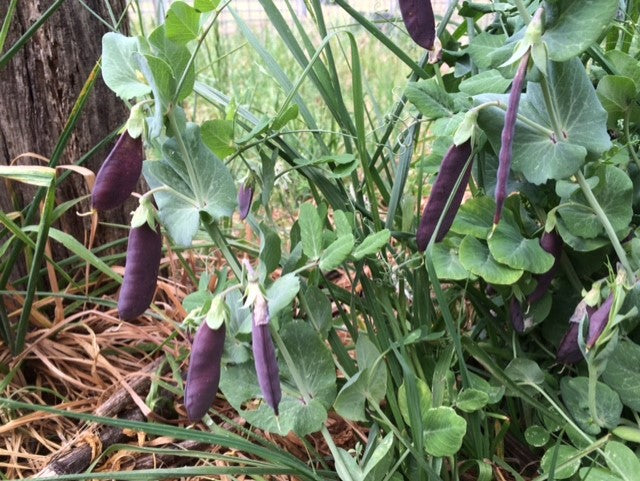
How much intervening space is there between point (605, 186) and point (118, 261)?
92 centimetres

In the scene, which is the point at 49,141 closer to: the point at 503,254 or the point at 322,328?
the point at 322,328

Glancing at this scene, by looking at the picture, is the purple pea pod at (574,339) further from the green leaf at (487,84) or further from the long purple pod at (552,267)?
the green leaf at (487,84)

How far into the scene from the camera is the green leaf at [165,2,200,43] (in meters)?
0.71

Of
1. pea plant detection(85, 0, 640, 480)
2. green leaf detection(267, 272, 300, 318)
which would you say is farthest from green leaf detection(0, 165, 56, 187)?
green leaf detection(267, 272, 300, 318)

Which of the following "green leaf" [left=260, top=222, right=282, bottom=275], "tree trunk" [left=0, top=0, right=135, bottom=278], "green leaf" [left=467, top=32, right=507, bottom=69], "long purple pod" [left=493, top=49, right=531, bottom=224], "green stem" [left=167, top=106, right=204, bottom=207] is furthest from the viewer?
"tree trunk" [left=0, top=0, right=135, bottom=278]

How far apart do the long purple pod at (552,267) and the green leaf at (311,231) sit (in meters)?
0.27

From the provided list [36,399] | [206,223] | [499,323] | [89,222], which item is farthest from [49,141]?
[499,323]

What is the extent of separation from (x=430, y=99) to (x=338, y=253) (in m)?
0.23

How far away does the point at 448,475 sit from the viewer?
34.8 inches

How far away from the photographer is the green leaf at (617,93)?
2.60 feet

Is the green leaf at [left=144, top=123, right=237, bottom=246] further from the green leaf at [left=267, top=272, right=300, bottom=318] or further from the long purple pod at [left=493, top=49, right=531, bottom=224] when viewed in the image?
the long purple pod at [left=493, top=49, right=531, bottom=224]

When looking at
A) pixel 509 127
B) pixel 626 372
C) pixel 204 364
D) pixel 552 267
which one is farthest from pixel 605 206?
pixel 204 364

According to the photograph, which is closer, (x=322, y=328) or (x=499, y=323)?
(x=322, y=328)

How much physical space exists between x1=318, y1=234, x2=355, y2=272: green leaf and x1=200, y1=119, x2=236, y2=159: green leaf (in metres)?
0.19
